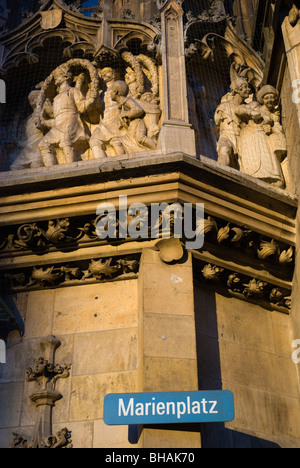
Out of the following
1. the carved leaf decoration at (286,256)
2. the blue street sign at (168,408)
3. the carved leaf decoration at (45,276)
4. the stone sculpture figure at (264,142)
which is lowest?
the blue street sign at (168,408)

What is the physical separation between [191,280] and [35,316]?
1.59 meters

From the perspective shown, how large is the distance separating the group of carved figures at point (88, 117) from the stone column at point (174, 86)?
34 cm

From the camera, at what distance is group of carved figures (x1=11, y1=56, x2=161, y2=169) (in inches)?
314

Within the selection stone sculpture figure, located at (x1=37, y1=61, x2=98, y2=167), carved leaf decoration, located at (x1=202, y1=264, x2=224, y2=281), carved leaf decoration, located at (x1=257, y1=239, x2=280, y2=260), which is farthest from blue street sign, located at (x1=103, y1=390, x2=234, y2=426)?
stone sculpture figure, located at (x1=37, y1=61, x2=98, y2=167)

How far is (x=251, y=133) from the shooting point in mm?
8258

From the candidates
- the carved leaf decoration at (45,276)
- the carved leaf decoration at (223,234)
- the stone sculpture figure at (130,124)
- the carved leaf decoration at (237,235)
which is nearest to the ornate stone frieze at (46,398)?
the carved leaf decoration at (45,276)

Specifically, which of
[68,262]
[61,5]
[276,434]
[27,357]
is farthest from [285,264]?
[61,5]

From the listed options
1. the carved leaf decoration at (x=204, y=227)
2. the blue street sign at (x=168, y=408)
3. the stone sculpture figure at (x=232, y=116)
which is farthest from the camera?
the stone sculpture figure at (x=232, y=116)

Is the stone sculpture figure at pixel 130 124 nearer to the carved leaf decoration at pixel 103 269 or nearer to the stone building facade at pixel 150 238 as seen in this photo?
the stone building facade at pixel 150 238

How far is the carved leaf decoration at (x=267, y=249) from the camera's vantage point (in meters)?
7.38

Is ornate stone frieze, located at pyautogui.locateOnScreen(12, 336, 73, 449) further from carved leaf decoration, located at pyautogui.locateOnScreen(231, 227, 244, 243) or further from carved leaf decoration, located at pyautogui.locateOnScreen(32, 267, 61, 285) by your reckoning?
carved leaf decoration, located at pyautogui.locateOnScreen(231, 227, 244, 243)

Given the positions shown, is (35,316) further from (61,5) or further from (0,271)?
(61,5)

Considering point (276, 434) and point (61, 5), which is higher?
point (61, 5)
